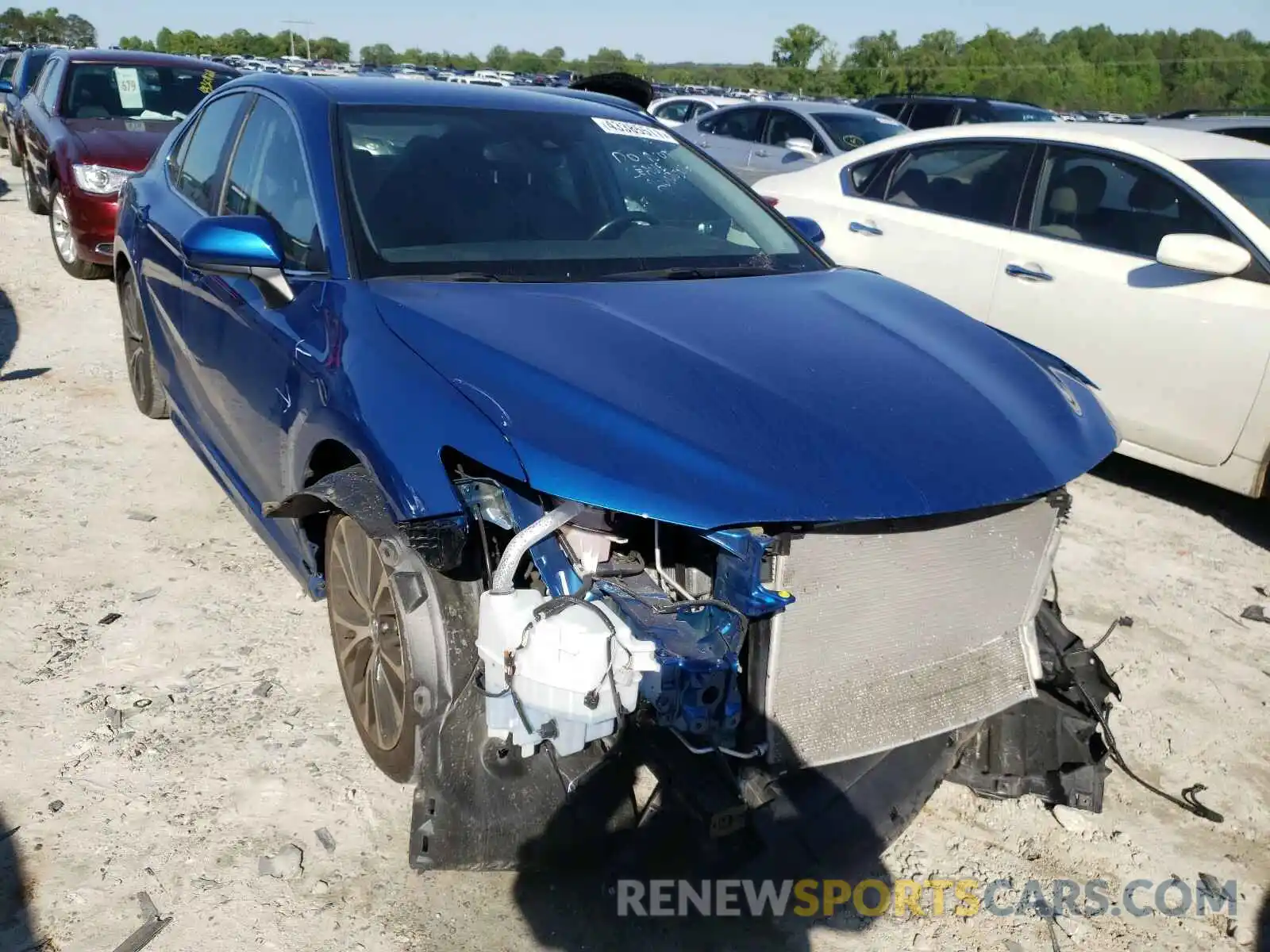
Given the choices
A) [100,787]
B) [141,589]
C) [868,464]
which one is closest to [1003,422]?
[868,464]

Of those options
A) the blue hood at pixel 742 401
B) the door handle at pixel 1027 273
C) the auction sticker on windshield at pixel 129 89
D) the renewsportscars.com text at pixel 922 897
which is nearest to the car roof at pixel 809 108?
the auction sticker on windshield at pixel 129 89

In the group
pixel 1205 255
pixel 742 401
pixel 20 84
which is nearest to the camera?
pixel 742 401

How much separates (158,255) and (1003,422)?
3.23m

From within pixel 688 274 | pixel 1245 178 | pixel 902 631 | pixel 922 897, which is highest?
pixel 1245 178

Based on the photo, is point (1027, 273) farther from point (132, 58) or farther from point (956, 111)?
point (956, 111)

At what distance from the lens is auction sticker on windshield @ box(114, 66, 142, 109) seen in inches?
336

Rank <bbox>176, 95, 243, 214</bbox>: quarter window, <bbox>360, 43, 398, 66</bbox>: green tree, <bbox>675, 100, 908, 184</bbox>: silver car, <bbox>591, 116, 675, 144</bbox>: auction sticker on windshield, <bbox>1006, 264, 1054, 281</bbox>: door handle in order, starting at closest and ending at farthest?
<bbox>591, 116, 675, 144</bbox>: auction sticker on windshield, <bbox>176, 95, 243, 214</bbox>: quarter window, <bbox>1006, 264, 1054, 281</bbox>: door handle, <bbox>675, 100, 908, 184</bbox>: silver car, <bbox>360, 43, 398, 66</bbox>: green tree

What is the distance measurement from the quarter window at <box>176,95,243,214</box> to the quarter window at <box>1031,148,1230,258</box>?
3.81 metres

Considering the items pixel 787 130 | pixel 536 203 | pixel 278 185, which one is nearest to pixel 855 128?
pixel 787 130

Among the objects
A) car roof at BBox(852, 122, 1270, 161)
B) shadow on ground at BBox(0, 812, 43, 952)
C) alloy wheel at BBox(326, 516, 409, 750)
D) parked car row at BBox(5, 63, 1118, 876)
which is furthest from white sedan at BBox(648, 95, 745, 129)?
shadow on ground at BBox(0, 812, 43, 952)

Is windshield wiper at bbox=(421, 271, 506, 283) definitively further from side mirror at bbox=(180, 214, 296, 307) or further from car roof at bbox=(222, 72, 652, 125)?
car roof at bbox=(222, 72, 652, 125)

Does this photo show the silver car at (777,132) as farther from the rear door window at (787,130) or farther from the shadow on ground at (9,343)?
the shadow on ground at (9,343)

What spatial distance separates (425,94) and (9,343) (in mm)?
4464

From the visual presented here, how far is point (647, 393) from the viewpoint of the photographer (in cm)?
219
